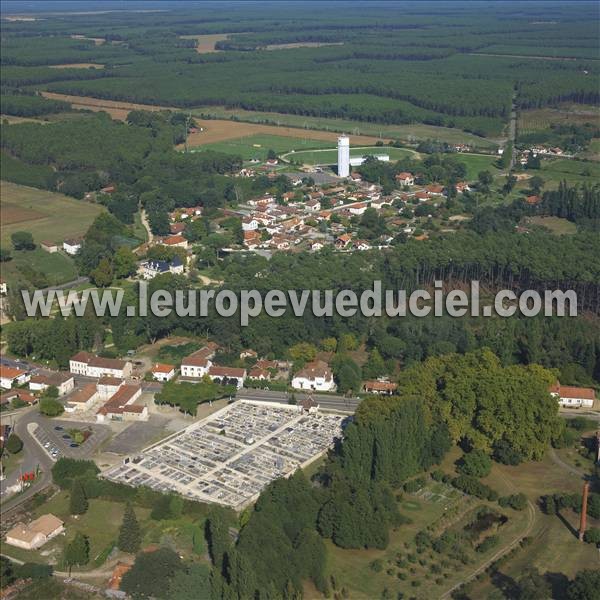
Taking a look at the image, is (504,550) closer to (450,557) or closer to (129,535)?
(450,557)

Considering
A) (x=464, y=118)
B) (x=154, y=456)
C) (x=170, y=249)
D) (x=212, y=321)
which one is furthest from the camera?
(x=464, y=118)

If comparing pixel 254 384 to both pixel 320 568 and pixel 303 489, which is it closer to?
pixel 303 489

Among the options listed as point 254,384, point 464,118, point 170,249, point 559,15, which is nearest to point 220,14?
point 559,15

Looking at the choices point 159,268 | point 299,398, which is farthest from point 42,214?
point 299,398

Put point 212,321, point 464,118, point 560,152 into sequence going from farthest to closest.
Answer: point 464,118
point 560,152
point 212,321

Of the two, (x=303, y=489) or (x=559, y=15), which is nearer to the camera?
(x=303, y=489)

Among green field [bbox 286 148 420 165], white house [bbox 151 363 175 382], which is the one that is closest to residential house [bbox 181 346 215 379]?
white house [bbox 151 363 175 382]
